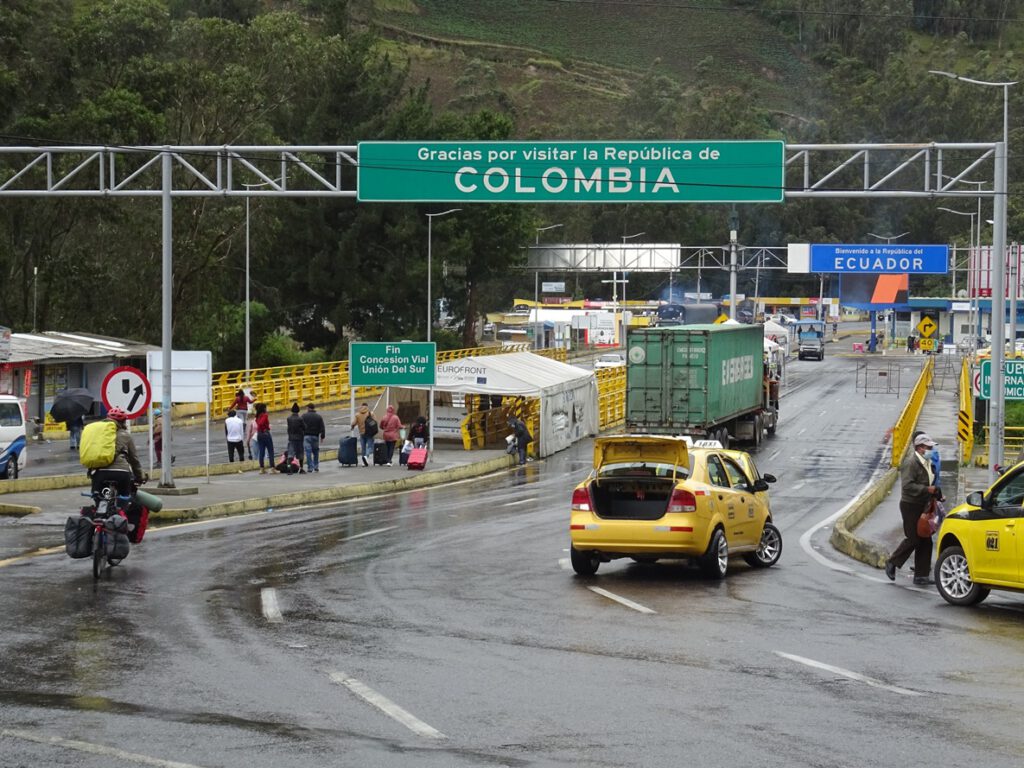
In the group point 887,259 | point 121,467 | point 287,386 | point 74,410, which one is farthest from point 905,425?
point 121,467

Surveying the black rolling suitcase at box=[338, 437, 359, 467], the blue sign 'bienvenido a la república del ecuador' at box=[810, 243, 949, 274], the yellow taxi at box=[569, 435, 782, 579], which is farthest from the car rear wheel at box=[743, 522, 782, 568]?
the blue sign 'bienvenido a la república del ecuador' at box=[810, 243, 949, 274]

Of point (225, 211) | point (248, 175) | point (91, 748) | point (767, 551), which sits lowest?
point (767, 551)

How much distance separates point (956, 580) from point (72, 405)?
2996 cm

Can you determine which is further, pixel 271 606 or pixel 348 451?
pixel 348 451

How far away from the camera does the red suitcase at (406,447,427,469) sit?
122ft

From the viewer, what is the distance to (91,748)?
8.67m

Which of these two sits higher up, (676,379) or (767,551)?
(676,379)

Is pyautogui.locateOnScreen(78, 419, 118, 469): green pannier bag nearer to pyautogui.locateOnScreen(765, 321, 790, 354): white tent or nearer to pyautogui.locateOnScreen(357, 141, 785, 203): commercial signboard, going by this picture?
pyautogui.locateOnScreen(357, 141, 785, 203): commercial signboard

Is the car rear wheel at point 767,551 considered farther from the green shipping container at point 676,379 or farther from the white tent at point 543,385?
the white tent at point 543,385

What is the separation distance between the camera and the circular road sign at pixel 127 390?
83.5 ft

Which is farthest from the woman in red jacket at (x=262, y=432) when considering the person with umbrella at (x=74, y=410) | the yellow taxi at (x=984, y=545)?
the yellow taxi at (x=984, y=545)

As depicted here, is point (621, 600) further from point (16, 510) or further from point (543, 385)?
point (543, 385)

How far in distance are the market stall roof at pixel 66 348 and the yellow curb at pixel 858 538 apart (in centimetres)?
2562

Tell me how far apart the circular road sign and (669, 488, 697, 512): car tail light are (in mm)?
11608
